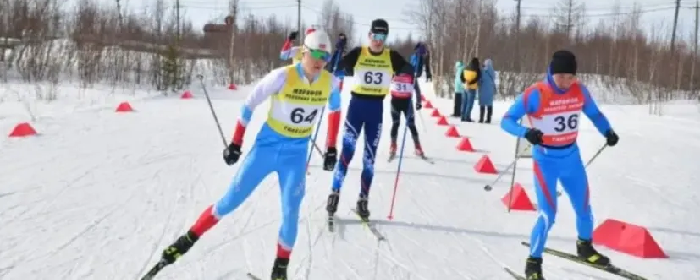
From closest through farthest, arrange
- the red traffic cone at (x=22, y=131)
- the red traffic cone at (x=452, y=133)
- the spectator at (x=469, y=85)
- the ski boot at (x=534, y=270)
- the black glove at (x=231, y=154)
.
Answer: the black glove at (x=231, y=154), the ski boot at (x=534, y=270), the red traffic cone at (x=22, y=131), the red traffic cone at (x=452, y=133), the spectator at (x=469, y=85)

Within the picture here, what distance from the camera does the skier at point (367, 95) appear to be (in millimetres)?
6410

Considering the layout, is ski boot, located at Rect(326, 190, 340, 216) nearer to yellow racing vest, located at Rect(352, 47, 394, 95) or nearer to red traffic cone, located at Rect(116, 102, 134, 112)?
yellow racing vest, located at Rect(352, 47, 394, 95)

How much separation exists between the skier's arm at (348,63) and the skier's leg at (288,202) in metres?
2.24

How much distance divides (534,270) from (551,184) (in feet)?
2.21

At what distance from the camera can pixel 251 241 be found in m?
5.57

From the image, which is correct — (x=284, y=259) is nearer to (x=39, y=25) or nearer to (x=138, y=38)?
(x=39, y=25)

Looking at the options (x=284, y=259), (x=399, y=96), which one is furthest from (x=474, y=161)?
(x=284, y=259)

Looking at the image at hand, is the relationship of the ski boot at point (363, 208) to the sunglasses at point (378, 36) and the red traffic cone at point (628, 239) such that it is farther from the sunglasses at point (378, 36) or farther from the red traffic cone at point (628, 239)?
the red traffic cone at point (628, 239)

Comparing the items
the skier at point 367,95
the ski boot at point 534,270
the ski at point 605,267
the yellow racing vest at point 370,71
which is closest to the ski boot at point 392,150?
the skier at point 367,95

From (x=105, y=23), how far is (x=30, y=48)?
12.3 feet

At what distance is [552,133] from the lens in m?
4.84

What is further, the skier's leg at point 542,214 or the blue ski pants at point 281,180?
the skier's leg at point 542,214

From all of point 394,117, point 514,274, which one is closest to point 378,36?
point 514,274

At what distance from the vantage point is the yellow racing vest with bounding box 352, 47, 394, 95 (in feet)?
22.0
